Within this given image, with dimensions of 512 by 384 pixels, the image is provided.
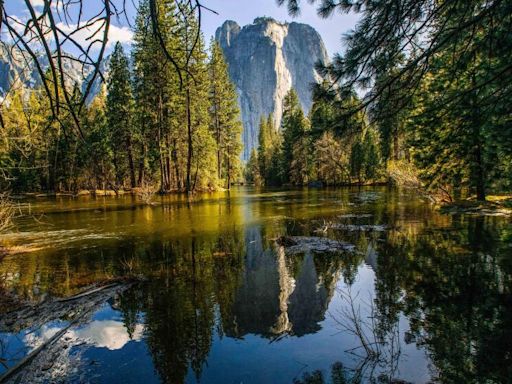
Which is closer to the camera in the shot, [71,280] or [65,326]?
[65,326]

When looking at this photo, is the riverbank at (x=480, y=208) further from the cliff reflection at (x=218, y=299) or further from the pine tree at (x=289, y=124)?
the pine tree at (x=289, y=124)

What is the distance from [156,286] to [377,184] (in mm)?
42633

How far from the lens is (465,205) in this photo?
17.7m

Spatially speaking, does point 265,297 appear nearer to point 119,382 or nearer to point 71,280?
point 119,382

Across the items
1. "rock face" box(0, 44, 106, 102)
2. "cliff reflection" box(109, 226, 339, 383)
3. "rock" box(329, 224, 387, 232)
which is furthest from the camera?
"rock" box(329, 224, 387, 232)

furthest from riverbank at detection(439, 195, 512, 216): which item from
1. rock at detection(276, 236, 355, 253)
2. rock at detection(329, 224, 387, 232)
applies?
rock at detection(276, 236, 355, 253)

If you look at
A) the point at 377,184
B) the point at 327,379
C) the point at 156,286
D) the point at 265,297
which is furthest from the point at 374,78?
the point at 377,184

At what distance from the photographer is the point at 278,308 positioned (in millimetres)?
6398

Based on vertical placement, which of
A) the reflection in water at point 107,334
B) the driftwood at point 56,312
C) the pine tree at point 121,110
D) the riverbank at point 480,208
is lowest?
the reflection in water at point 107,334

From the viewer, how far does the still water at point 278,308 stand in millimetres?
4371

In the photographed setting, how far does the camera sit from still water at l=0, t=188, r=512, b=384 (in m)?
4.37

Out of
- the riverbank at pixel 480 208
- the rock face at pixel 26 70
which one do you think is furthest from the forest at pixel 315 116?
the riverbank at pixel 480 208

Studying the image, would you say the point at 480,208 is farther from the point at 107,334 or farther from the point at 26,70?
the point at 26,70

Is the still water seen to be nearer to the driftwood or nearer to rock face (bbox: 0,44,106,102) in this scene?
the driftwood
